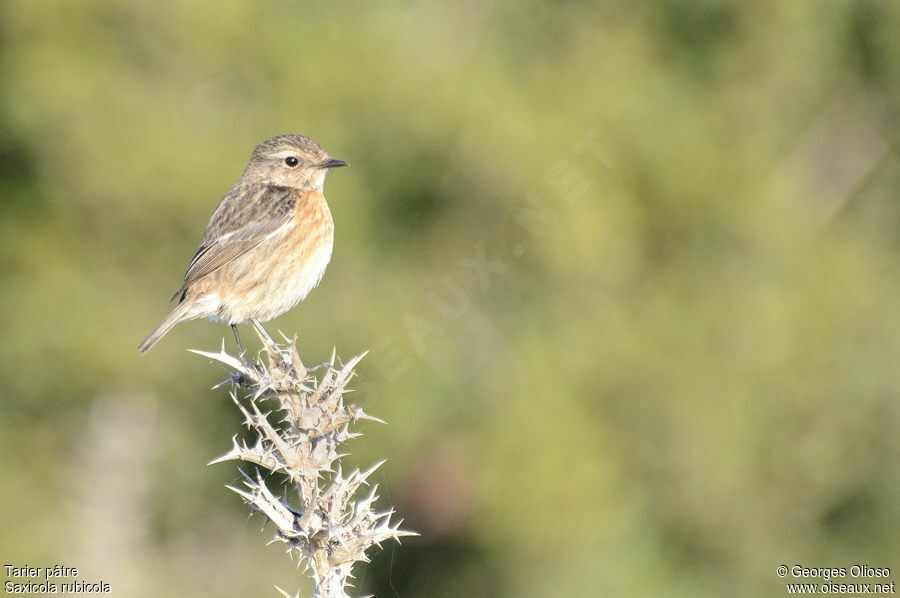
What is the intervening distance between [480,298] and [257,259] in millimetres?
4902

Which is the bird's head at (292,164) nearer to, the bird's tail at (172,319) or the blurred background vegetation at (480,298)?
the bird's tail at (172,319)

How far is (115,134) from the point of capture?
10.4 metres

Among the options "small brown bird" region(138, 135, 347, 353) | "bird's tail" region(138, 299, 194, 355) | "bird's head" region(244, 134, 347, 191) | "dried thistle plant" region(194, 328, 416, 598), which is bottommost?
"dried thistle plant" region(194, 328, 416, 598)

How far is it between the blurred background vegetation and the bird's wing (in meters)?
3.27

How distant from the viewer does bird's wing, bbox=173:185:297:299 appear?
18.7ft

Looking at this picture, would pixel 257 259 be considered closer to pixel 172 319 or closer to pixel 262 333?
pixel 172 319

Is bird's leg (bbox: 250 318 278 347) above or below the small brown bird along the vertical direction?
below

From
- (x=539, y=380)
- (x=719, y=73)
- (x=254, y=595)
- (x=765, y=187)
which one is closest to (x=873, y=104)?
(x=719, y=73)
